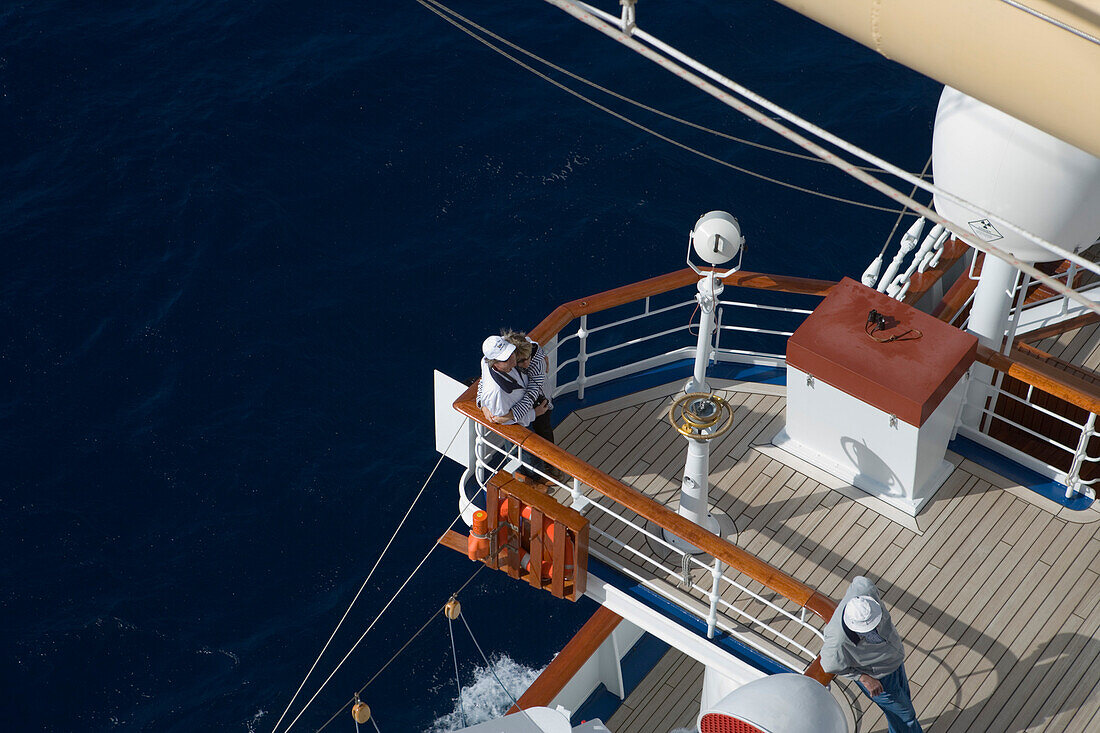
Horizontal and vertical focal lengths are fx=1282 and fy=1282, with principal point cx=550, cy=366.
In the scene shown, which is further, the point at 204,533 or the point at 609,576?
the point at 204,533

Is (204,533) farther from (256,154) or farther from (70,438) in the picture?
(256,154)

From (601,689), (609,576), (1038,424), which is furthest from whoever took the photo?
(601,689)

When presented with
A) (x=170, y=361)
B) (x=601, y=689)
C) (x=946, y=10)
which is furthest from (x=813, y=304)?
(x=946, y=10)

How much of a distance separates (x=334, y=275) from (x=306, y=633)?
273 inches

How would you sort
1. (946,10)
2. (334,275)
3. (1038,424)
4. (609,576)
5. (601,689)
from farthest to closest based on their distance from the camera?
(334,275)
(601,689)
(1038,424)
(609,576)
(946,10)

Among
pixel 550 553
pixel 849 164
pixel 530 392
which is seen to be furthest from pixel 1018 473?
pixel 849 164

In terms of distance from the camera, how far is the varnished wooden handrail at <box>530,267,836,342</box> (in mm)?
13203

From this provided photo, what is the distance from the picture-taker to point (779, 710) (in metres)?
9.25

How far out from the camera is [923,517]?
13023 millimetres

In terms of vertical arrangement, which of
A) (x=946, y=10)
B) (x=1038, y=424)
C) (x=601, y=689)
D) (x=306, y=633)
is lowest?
(x=306, y=633)

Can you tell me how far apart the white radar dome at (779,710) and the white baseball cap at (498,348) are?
12.0 feet

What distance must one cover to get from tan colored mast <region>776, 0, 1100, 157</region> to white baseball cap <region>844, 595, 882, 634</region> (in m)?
3.99

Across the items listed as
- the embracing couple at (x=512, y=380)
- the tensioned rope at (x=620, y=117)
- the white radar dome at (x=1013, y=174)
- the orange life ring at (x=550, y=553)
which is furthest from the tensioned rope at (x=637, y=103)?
the orange life ring at (x=550, y=553)

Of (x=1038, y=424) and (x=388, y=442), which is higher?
(x=1038, y=424)
